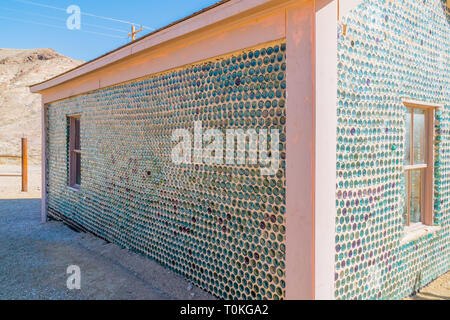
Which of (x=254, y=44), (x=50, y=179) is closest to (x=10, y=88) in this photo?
(x=50, y=179)

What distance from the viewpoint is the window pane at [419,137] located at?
3.45 meters

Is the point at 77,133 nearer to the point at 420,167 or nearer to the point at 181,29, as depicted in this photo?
the point at 181,29

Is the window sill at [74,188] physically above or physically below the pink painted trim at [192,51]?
below

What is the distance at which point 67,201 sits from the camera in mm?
6297

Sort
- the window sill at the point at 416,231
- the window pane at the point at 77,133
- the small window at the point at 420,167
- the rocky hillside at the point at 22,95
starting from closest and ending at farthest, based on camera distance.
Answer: the window sill at the point at 416,231, the small window at the point at 420,167, the window pane at the point at 77,133, the rocky hillside at the point at 22,95

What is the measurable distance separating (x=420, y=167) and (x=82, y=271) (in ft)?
13.8

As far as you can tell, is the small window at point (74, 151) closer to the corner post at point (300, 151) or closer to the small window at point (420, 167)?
the corner post at point (300, 151)

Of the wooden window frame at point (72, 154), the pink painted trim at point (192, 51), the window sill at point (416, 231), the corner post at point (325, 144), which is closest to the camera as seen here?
the corner post at point (325, 144)

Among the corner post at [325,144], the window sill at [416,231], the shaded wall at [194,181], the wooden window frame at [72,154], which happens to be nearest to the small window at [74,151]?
the wooden window frame at [72,154]

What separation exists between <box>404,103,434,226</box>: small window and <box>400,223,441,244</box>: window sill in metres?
0.05

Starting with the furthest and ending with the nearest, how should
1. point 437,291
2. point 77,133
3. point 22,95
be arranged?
point 22,95, point 77,133, point 437,291

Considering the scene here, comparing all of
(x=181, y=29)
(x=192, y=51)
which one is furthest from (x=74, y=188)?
(x=181, y=29)

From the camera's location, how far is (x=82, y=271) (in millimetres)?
4031

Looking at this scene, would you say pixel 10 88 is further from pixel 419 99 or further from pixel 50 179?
pixel 419 99
